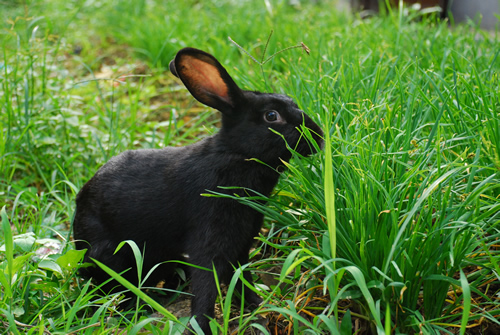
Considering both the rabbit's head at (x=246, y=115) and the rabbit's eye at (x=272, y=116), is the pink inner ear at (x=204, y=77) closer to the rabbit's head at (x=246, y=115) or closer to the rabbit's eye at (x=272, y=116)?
the rabbit's head at (x=246, y=115)

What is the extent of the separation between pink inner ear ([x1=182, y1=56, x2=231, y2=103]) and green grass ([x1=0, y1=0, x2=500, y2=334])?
0.84 ft

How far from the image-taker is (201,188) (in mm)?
2309

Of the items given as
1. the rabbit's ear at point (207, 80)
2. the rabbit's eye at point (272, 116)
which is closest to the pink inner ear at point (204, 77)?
the rabbit's ear at point (207, 80)

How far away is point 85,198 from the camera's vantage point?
8.30 ft

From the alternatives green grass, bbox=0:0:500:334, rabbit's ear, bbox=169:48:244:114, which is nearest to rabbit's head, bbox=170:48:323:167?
rabbit's ear, bbox=169:48:244:114

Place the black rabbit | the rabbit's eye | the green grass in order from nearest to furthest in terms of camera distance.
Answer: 1. the green grass
2. the black rabbit
3. the rabbit's eye

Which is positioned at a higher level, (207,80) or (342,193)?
(207,80)

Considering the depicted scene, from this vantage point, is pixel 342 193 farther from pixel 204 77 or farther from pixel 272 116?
pixel 204 77

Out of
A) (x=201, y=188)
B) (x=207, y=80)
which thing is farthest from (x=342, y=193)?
(x=207, y=80)

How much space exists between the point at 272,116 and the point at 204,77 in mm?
329

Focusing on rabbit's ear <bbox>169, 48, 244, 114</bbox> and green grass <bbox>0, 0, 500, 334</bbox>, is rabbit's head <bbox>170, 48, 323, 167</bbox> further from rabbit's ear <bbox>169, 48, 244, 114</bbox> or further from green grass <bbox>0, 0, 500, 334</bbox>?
green grass <bbox>0, 0, 500, 334</bbox>

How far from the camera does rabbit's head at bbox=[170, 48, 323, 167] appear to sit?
7.54ft

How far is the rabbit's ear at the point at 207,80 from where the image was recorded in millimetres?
2289

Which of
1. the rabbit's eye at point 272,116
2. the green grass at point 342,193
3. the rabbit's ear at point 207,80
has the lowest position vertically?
the green grass at point 342,193
